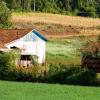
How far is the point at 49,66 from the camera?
1448 inches

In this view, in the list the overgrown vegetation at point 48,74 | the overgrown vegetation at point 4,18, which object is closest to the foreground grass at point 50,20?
the overgrown vegetation at point 4,18

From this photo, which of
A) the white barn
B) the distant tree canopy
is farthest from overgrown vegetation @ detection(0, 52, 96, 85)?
the distant tree canopy

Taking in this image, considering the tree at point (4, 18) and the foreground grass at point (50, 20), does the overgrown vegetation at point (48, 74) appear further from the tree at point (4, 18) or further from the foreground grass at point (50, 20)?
the foreground grass at point (50, 20)

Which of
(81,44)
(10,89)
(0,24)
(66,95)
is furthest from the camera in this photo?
(81,44)

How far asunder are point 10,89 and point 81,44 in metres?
46.6

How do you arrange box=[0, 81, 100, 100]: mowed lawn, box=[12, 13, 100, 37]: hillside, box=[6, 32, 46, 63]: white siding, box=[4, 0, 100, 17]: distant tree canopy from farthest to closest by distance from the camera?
box=[4, 0, 100, 17]: distant tree canopy
box=[12, 13, 100, 37]: hillside
box=[6, 32, 46, 63]: white siding
box=[0, 81, 100, 100]: mowed lawn

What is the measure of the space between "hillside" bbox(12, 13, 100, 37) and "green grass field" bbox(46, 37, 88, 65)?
28.2ft

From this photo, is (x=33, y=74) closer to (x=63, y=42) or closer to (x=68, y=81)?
(x=68, y=81)

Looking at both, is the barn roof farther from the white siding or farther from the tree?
the tree

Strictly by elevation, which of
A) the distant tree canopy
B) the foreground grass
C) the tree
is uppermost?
the distant tree canopy

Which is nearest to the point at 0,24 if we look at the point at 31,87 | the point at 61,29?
the point at 61,29

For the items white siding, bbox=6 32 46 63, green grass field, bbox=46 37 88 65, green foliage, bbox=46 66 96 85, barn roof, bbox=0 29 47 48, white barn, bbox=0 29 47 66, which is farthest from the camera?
green grass field, bbox=46 37 88 65

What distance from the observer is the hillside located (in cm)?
8944

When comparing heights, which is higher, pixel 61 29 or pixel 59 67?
pixel 61 29
